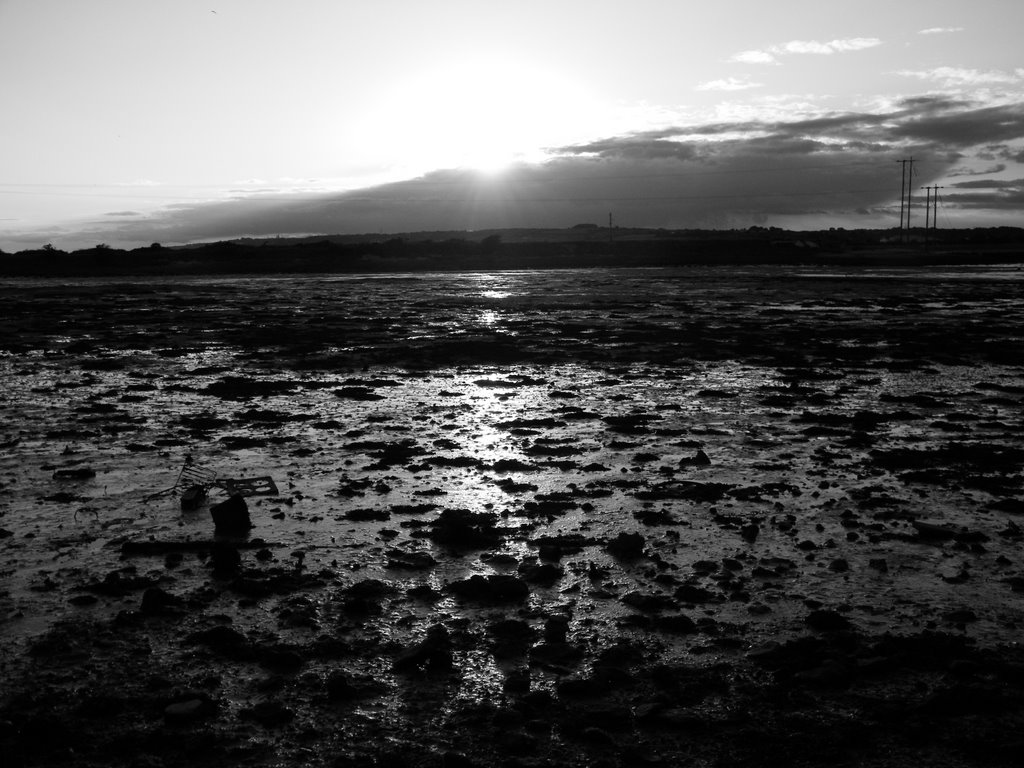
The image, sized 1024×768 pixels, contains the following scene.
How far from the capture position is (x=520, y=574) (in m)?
7.27

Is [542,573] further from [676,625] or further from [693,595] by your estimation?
[676,625]

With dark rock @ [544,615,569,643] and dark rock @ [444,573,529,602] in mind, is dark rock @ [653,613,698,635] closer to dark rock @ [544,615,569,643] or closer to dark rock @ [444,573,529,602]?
dark rock @ [544,615,569,643]

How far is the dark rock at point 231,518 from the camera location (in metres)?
8.34

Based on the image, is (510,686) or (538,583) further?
(538,583)

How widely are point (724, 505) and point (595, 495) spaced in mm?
1354

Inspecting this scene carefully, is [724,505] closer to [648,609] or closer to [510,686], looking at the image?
[648,609]

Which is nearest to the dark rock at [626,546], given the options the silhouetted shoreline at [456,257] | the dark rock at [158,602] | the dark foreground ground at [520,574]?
the dark foreground ground at [520,574]

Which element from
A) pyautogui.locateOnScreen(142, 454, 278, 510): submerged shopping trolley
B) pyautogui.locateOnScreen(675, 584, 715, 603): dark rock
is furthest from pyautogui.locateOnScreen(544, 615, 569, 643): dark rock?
pyautogui.locateOnScreen(142, 454, 278, 510): submerged shopping trolley

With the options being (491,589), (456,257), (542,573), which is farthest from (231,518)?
(456,257)

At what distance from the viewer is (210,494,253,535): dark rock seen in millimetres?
8344

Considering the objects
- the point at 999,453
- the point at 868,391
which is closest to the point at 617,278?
the point at 868,391

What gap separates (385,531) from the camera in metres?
8.39

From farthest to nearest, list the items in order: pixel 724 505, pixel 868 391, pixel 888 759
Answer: pixel 868 391 < pixel 724 505 < pixel 888 759

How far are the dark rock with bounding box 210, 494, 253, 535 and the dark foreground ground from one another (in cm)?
19
